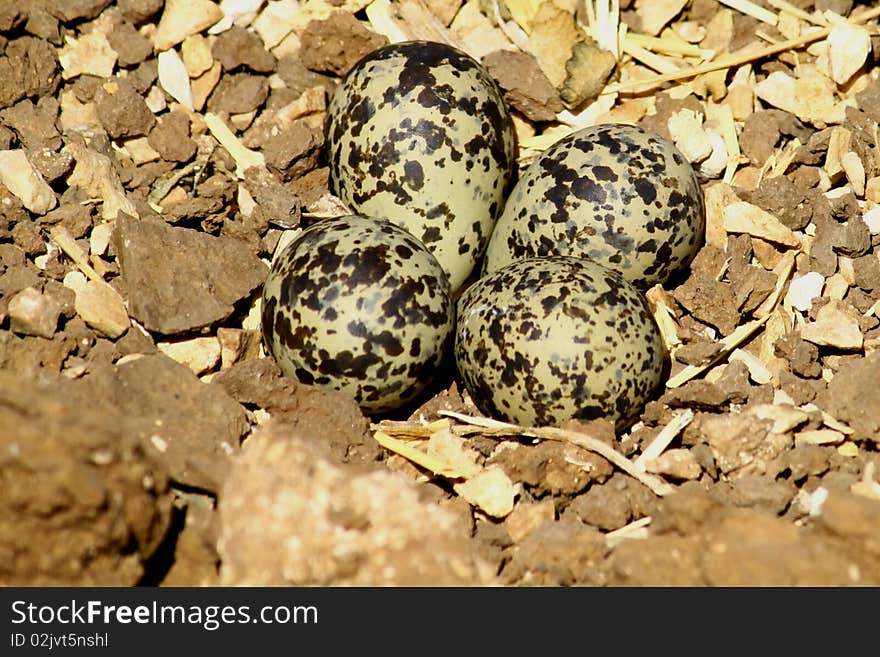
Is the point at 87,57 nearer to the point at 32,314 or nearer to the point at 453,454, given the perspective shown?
the point at 32,314

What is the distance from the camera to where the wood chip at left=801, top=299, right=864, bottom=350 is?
3.52 meters

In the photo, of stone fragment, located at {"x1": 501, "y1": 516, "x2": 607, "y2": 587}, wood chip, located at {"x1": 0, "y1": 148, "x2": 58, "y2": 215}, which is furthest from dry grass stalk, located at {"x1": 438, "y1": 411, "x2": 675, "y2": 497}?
wood chip, located at {"x1": 0, "y1": 148, "x2": 58, "y2": 215}

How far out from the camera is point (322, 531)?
2.38m

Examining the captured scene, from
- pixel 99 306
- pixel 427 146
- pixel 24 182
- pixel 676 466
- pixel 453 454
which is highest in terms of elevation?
pixel 427 146

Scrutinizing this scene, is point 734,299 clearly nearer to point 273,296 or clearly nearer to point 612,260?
point 612,260

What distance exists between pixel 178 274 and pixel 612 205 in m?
1.51

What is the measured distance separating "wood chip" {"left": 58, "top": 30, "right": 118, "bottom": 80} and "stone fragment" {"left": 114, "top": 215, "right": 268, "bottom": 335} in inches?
29.2

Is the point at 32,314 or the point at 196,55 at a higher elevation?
the point at 196,55

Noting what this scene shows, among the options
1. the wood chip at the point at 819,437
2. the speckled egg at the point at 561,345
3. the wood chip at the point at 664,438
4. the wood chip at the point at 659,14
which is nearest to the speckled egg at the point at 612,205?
the speckled egg at the point at 561,345

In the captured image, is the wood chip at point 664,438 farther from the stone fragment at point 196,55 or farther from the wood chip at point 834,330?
the stone fragment at point 196,55

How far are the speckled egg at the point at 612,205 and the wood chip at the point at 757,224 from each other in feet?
0.81

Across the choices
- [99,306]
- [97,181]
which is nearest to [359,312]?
[99,306]

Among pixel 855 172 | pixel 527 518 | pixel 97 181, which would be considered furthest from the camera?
pixel 855 172
